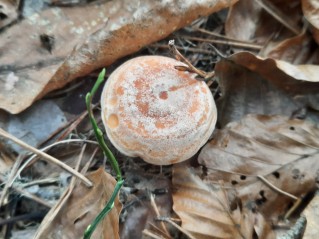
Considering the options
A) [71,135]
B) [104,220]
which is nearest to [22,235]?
[104,220]

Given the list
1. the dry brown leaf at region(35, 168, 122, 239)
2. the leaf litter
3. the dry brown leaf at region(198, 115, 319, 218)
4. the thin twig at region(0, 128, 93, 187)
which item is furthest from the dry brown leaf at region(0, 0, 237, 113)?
the dry brown leaf at region(198, 115, 319, 218)

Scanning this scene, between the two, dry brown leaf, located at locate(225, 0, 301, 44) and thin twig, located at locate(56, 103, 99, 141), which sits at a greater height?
dry brown leaf, located at locate(225, 0, 301, 44)

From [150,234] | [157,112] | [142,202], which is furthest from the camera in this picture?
[142,202]

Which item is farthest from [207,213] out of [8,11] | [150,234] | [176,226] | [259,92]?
[8,11]

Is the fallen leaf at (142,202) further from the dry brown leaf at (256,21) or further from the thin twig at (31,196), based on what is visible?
the dry brown leaf at (256,21)

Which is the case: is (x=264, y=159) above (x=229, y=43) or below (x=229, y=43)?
below

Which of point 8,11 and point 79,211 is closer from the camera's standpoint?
point 79,211

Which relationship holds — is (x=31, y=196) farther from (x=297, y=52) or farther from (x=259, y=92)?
(x=297, y=52)

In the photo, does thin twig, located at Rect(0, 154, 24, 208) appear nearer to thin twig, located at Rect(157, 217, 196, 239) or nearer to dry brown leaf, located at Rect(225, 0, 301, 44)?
thin twig, located at Rect(157, 217, 196, 239)

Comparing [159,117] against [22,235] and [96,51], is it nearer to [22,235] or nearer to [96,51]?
[96,51]
